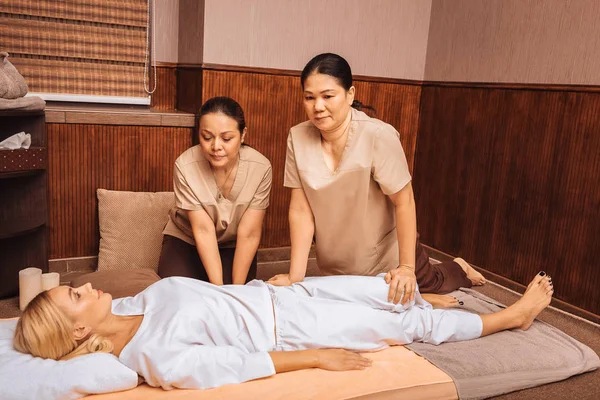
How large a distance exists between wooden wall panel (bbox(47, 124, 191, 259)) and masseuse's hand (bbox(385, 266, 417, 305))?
1553mm

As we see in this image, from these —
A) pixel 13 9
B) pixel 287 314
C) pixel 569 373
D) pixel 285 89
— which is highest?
pixel 13 9

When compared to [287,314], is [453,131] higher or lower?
higher

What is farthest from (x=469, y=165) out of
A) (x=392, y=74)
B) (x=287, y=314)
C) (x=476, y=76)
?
(x=287, y=314)

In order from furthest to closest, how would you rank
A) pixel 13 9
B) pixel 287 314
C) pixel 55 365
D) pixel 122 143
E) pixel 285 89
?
pixel 285 89 < pixel 122 143 < pixel 13 9 < pixel 287 314 < pixel 55 365

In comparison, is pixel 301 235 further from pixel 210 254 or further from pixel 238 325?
pixel 238 325

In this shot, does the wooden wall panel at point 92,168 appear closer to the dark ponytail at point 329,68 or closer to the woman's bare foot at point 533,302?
the dark ponytail at point 329,68

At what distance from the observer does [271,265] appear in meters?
3.13

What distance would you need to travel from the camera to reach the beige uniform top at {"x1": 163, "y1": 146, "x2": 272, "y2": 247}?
223cm

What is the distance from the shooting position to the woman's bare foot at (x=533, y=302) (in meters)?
2.00

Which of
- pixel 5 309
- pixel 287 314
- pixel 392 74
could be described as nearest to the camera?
pixel 287 314

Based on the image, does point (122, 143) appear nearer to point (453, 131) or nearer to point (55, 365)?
point (55, 365)

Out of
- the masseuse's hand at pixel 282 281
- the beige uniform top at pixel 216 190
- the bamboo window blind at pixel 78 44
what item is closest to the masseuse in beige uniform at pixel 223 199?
the beige uniform top at pixel 216 190

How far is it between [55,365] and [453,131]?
96.9 inches

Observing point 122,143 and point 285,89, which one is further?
point 285,89
